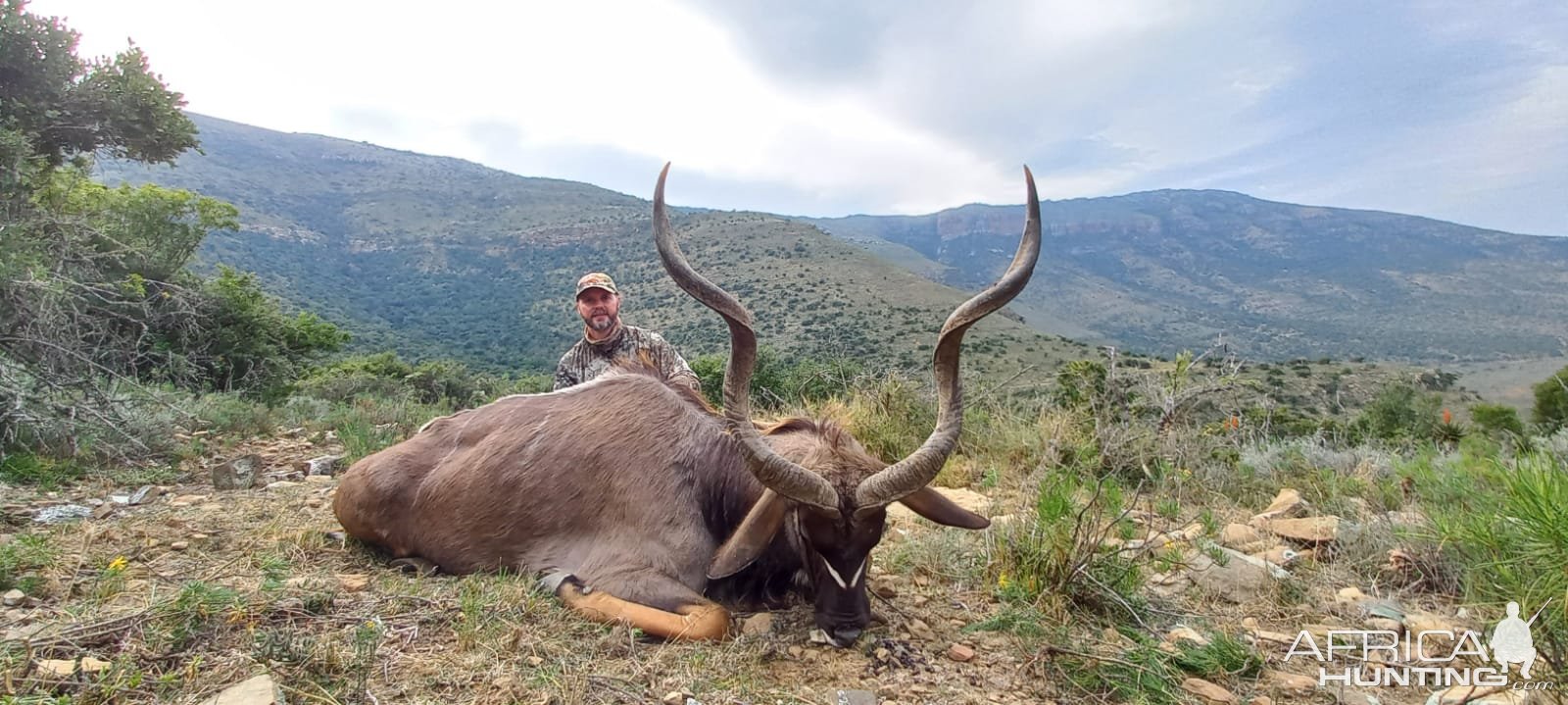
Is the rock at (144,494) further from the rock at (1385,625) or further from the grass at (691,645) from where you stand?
the rock at (1385,625)

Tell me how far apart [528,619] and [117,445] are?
4.76m

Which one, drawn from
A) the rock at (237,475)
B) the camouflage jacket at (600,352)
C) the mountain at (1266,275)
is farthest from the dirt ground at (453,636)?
the mountain at (1266,275)

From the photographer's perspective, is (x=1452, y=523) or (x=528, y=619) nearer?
(x=528, y=619)

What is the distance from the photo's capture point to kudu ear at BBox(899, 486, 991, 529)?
12.3ft

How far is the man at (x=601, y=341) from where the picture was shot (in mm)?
6496

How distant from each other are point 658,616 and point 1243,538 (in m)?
3.90

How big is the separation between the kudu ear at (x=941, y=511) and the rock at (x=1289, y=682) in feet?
4.30

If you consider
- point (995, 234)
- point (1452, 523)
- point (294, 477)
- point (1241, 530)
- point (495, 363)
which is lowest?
point (495, 363)

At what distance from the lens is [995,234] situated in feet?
595

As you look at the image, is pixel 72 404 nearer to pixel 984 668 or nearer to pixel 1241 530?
pixel 984 668

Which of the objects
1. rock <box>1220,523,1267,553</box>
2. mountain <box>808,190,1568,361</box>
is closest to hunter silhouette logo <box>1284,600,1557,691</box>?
rock <box>1220,523,1267,553</box>

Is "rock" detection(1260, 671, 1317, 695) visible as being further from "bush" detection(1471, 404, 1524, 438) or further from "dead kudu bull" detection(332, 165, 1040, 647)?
"bush" detection(1471, 404, 1524, 438)

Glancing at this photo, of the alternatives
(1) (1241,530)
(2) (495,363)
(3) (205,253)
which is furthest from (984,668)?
(3) (205,253)

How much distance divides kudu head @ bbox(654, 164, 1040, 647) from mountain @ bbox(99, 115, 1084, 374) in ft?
49.7
